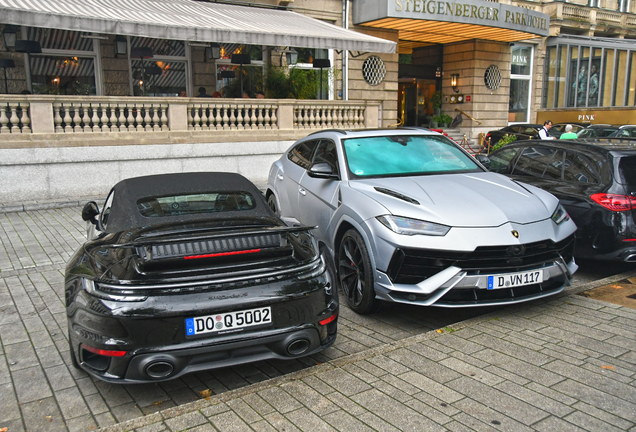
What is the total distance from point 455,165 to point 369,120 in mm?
11095

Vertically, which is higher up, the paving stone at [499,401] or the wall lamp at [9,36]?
the wall lamp at [9,36]

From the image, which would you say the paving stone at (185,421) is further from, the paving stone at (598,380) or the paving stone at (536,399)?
the paving stone at (598,380)

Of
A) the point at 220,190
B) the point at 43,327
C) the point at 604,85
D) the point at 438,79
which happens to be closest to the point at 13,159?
the point at 43,327

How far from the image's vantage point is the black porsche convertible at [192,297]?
10.7ft

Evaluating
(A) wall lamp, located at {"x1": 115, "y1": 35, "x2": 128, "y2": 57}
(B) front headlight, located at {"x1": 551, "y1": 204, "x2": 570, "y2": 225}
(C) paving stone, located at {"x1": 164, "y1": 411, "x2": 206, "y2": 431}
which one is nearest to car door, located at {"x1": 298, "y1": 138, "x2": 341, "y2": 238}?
(B) front headlight, located at {"x1": 551, "y1": 204, "x2": 570, "y2": 225}

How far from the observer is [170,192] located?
4.40m

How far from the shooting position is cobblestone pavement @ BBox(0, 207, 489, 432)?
341 cm

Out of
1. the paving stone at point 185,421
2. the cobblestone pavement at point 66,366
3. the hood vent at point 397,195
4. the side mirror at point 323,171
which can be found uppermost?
the side mirror at point 323,171

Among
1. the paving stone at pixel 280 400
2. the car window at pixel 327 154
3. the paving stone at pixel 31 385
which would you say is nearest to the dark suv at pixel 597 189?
the car window at pixel 327 154

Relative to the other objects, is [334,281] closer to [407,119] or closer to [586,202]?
[586,202]

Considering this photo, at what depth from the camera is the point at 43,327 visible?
→ 4859mm

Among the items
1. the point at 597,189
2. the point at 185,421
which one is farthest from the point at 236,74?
the point at 185,421

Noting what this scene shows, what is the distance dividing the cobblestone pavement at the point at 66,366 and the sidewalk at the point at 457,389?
29 cm

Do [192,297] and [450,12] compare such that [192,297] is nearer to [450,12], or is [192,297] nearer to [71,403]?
[71,403]
